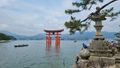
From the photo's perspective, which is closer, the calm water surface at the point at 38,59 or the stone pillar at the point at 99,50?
the stone pillar at the point at 99,50

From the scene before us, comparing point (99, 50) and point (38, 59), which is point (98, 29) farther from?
point (38, 59)

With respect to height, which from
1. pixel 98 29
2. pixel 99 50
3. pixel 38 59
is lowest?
pixel 38 59

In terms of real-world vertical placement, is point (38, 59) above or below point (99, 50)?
below

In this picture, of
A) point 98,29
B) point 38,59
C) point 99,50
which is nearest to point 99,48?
point 99,50

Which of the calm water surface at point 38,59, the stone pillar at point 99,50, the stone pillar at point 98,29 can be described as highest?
the stone pillar at point 98,29

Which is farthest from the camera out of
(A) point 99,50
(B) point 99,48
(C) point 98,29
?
(C) point 98,29

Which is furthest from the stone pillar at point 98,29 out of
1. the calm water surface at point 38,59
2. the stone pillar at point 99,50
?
the calm water surface at point 38,59

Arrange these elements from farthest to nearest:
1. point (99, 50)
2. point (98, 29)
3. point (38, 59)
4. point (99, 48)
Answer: point (38, 59) < point (98, 29) < point (99, 48) < point (99, 50)

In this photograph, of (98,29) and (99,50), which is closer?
(99,50)

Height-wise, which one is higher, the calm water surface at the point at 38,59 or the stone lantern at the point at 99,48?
the stone lantern at the point at 99,48

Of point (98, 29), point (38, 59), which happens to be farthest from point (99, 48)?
point (38, 59)

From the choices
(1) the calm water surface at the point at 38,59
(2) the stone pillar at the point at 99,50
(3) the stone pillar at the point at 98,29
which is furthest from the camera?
(1) the calm water surface at the point at 38,59

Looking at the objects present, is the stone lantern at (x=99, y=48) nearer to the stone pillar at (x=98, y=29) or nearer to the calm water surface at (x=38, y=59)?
the stone pillar at (x=98, y=29)

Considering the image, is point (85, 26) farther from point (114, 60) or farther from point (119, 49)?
point (114, 60)
